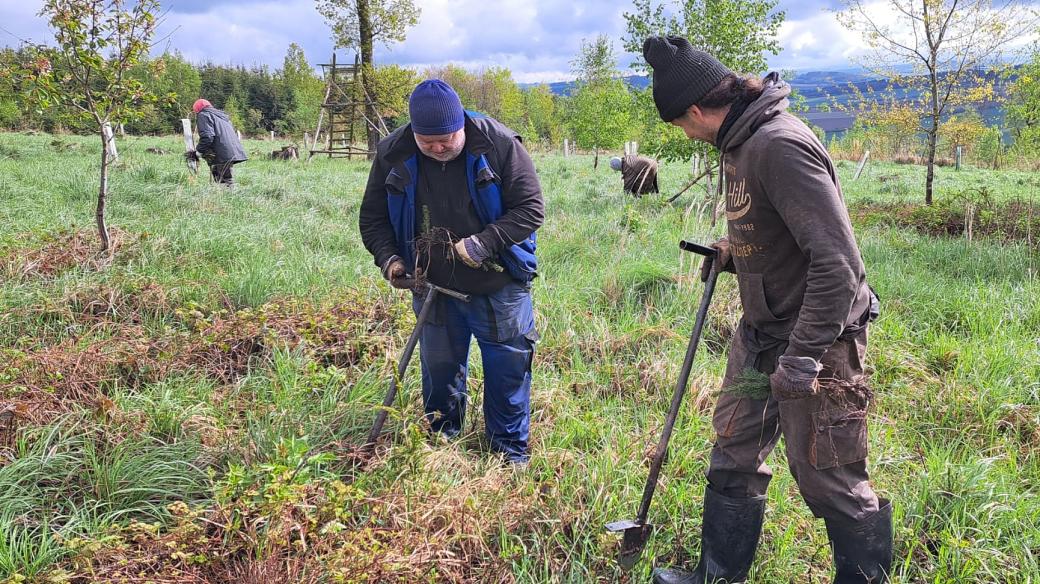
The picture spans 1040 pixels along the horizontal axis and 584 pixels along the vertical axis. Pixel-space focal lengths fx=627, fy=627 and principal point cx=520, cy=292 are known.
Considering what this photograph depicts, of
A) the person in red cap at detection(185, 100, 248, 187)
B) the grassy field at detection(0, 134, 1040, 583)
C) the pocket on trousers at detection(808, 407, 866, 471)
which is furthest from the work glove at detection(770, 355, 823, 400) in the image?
the person in red cap at detection(185, 100, 248, 187)

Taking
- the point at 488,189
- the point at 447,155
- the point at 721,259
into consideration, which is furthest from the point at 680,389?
the point at 447,155

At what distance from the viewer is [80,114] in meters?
5.18

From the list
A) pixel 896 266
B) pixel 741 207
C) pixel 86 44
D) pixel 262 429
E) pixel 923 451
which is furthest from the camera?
pixel 896 266

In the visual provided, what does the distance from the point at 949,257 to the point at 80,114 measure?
25.7 ft

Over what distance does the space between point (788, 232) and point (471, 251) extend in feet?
4.23

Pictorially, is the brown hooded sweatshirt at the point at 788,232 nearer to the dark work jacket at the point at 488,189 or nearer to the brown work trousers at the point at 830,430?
the brown work trousers at the point at 830,430

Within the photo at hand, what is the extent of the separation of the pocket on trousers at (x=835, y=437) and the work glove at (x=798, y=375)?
5.4 inches

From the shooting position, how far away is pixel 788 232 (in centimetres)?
192

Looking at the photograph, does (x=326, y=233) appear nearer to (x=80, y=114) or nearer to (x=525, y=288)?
(x=80, y=114)

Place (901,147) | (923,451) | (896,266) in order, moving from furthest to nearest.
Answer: (901,147), (896,266), (923,451)

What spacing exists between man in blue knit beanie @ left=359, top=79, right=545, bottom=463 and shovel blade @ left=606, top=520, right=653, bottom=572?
778 millimetres

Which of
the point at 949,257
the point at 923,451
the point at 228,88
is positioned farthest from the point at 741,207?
the point at 228,88

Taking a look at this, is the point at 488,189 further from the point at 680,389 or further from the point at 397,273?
the point at 680,389

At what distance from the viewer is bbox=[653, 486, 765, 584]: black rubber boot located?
2258 millimetres
